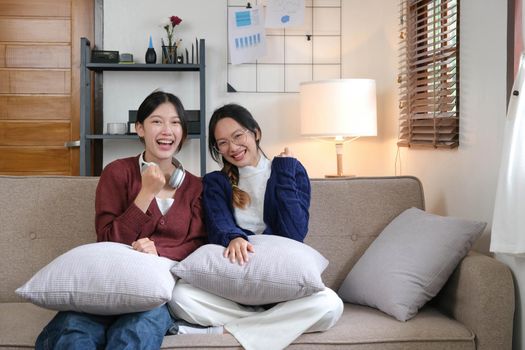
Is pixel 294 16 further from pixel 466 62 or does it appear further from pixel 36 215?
pixel 36 215

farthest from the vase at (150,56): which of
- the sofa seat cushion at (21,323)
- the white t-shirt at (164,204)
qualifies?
the sofa seat cushion at (21,323)

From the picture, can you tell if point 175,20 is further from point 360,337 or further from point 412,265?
point 360,337

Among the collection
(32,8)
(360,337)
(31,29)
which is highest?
(32,8)

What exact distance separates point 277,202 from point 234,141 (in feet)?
0.81

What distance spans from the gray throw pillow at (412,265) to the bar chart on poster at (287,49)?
1.90 meters

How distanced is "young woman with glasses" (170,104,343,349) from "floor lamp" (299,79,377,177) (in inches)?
44.0

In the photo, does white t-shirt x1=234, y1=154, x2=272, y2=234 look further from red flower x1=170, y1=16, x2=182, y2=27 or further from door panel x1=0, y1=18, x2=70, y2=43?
door panel x1=0, y1=18, x2=70, y2=43

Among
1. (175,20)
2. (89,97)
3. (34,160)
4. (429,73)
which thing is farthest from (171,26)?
(429,73)

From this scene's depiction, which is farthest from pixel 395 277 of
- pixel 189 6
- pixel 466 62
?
pixel 189 6

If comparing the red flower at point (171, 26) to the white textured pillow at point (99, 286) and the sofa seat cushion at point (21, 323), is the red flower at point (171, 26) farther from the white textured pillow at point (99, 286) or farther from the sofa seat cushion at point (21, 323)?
the white textured pillow at point (99, 286)

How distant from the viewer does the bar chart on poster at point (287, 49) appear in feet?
13.2

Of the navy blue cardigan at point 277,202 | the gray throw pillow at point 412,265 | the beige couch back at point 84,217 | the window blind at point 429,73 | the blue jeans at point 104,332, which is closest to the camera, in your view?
the blue jeans at point 104,332

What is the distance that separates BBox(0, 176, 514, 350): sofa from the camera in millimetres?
1967

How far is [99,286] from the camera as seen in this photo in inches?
72.9
